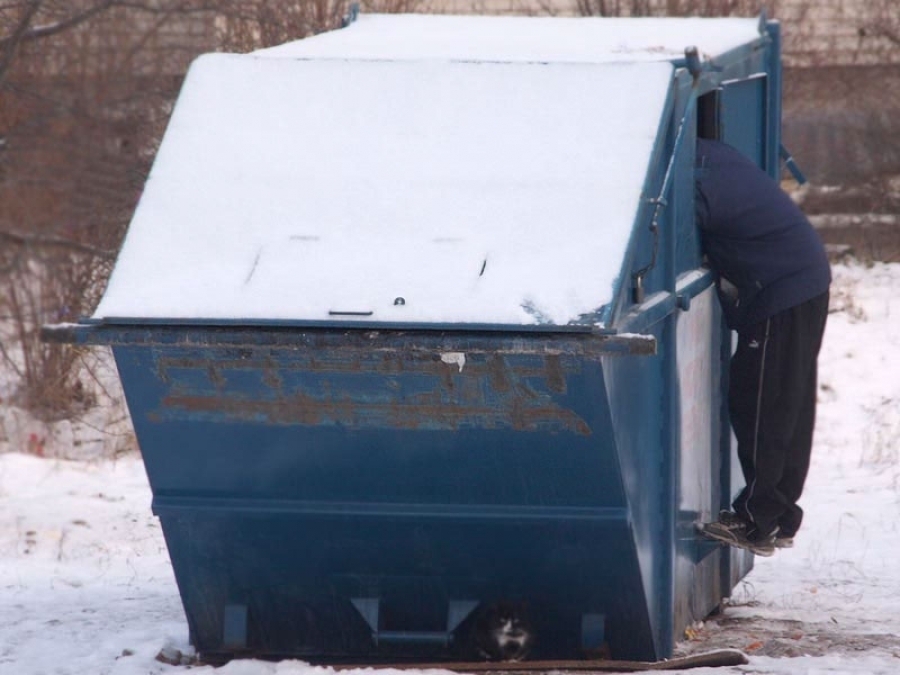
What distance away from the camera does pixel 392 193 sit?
154 inches

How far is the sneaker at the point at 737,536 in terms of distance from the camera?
190 inches

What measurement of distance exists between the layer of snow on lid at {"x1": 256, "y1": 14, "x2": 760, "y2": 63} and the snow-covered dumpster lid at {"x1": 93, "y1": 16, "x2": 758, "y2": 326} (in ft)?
0.18

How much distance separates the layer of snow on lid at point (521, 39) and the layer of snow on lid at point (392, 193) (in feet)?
0.61

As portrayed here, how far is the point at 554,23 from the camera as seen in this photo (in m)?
5.47

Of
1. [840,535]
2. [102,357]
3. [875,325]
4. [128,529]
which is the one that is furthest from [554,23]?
[875,325]

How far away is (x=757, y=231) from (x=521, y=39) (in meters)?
1.00

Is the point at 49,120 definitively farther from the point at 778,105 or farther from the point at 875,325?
the point at 778,105

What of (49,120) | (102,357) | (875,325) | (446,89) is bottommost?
(875,325)

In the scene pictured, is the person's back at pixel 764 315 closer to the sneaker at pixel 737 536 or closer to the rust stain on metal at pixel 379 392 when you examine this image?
the sneaker at pixel 737 536

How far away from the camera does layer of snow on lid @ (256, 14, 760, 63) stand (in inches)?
173

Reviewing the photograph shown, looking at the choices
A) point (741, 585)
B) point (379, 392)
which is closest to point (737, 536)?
point (741, 585)

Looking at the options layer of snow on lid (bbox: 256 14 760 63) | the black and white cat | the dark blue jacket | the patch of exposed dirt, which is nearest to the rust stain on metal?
the black and white cat

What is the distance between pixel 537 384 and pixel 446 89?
91 cm

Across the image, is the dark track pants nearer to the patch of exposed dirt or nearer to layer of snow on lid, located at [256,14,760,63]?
the patch of exposed dirt
